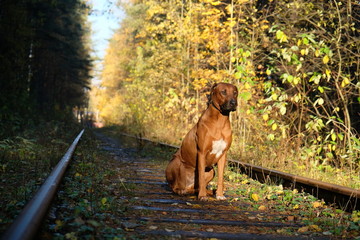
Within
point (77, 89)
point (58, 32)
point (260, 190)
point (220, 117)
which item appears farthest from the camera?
point (77, 89)

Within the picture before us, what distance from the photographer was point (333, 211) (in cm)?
456

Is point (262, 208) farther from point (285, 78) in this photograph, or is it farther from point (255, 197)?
point (285, 78)

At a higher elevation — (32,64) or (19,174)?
(32,64)

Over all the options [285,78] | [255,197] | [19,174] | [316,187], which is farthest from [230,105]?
[19,174]

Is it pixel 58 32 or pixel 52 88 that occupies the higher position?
pixel 58 32

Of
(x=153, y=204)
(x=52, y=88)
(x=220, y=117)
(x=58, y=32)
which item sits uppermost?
(x=58, y=32)

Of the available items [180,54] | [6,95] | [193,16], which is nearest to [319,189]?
[193,16]

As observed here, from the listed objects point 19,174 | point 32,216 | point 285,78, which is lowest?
point 19,174

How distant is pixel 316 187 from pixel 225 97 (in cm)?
174

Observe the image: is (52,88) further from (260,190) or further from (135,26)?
(260,190)

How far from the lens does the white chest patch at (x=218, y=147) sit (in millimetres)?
5145

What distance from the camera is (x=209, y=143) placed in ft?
16.8

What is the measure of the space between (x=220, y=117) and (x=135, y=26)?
23814 millimetres

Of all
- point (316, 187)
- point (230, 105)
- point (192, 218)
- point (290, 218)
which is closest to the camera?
point (192, 218)
